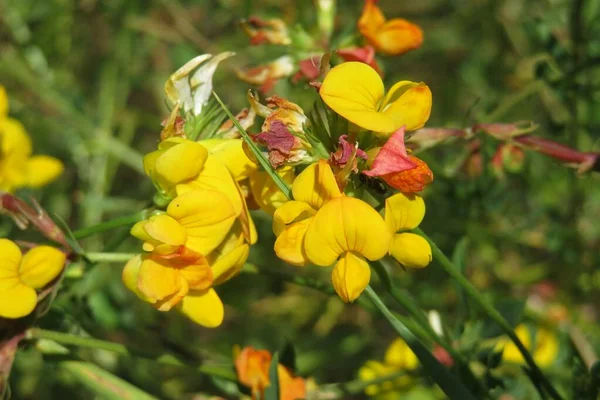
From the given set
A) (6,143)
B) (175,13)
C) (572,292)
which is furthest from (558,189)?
(6,143)

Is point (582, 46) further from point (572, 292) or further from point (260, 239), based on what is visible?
point (260, 239)

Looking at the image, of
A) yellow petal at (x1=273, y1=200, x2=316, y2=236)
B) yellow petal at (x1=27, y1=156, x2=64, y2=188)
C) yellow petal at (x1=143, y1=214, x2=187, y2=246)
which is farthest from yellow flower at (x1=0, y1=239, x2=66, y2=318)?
yellow petal at (x1=27, y1=156, x2=64, y2=188)

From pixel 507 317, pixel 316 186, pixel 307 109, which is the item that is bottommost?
pixel 307 109

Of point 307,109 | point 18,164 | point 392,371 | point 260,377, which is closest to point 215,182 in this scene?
point 260,377

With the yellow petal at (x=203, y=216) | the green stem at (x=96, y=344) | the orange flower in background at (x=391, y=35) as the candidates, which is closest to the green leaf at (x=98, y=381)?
the green stem at (x=96, y=344)

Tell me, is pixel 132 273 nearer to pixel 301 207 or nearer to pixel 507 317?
pixel 301 207

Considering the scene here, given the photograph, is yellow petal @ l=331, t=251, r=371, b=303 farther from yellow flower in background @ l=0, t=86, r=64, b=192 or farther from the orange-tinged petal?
yellow flower in background @ l=0, t=86, r=64, b=192

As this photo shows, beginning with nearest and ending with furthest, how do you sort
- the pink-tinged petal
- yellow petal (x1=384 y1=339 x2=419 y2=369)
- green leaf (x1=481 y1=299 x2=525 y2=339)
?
the pink-tinged petal, green leaf (x1=481 y1=299 x2=525 y2=339), yellow petal (x1=384 y1=339 x2=419 y2=369)
